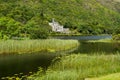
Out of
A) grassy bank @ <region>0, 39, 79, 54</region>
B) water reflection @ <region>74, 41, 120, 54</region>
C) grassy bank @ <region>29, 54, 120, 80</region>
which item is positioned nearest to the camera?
grassy bank @ <region>29, 54, 120, 80</region>

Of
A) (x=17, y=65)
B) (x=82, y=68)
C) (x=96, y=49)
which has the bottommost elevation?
(x=96, y=49)

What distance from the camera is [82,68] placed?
30406 millimetres

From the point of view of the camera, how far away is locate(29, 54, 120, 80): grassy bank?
25642mm

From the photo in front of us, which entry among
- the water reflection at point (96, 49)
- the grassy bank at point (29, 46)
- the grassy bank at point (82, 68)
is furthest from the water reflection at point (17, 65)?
the water reflection at point (96, 49)

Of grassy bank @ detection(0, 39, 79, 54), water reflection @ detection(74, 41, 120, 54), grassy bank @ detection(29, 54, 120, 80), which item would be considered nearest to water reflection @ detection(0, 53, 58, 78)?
grassy bank @ detection(0, 39, 79, 54)

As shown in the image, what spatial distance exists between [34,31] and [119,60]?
2163 inches

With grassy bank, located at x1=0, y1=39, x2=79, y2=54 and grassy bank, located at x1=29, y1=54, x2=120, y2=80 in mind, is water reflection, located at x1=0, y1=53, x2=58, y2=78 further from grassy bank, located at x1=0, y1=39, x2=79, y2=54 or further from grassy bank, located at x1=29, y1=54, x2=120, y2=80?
grassy bank, located at x1=29, y1=54, x2=120, y2=80

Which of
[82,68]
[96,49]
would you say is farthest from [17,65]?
[96,49]

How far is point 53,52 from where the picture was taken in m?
56.9

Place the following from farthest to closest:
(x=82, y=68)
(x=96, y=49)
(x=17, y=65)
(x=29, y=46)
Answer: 1. (x=96, y=49)
2. (x=29, y=46)
3. (x=17, y=65)
4. (x=82, y=68)

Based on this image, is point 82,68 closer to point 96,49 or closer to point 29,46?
point 29,46

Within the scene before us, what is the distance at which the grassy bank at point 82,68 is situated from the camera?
25642mm

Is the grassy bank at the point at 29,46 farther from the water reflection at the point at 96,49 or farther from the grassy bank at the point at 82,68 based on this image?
the grassy bank at the point at 82,68

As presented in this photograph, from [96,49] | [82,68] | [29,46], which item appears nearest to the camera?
[82,68]
